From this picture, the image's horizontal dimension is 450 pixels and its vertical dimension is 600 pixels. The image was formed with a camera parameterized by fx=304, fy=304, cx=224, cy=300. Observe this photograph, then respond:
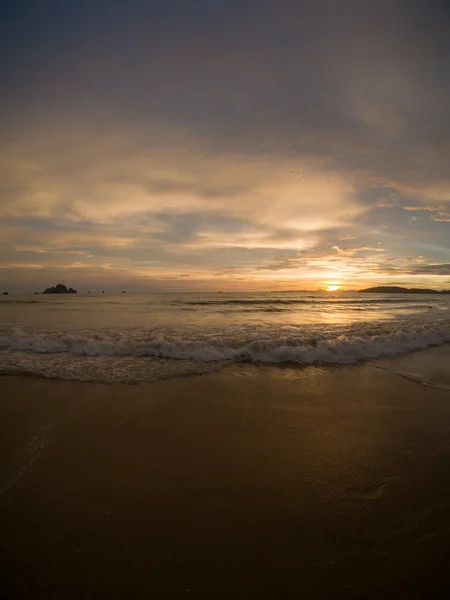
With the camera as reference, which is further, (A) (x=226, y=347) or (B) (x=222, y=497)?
(A) (x=226, y=347)

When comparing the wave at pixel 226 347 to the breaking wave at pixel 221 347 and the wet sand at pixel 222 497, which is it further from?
the wet sand at pixel 222 497

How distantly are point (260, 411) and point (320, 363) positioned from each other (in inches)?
153

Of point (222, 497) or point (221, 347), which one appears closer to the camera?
point (222, 497)

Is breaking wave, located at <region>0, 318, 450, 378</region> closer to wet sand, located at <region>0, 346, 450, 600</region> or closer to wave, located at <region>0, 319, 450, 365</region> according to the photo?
wave, located at <region>0, 319, 450, 365</region>

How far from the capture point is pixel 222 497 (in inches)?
115

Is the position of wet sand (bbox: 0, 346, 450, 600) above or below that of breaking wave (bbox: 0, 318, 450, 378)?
below

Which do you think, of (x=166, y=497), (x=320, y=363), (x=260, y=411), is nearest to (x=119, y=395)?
(x=260, y=411)

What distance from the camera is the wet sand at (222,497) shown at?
210cm

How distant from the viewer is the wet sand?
82.7 inches

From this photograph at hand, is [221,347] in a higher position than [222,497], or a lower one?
higher

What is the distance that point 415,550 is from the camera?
2322 mm

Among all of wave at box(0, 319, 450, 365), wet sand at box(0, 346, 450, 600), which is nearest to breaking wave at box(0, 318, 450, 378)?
wave at box(0, 319, 450, 365)

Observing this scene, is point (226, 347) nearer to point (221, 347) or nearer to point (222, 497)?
point (221, 347)

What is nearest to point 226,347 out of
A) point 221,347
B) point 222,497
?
point 221,347
